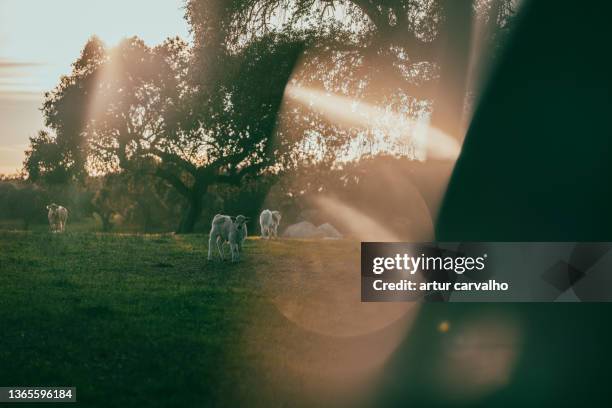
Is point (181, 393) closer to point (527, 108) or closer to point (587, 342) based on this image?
point (587, 342)

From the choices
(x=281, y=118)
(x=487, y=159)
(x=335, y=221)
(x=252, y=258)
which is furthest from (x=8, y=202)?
(x=487, y=159)

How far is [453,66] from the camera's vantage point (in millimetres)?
16094

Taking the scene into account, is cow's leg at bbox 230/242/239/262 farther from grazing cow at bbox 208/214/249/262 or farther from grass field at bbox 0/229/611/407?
grass field at bbox 0/229/611/407

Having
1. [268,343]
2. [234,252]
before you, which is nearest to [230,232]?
[234,252]

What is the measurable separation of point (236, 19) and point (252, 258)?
8632mm

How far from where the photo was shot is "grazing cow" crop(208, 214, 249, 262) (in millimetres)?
21188

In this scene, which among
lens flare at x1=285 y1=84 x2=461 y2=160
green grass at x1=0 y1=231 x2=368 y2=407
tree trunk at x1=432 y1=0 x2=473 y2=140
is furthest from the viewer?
lens flare at x1=285 y1=84 x2=461 y2=160

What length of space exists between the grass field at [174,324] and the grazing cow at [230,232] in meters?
0.57

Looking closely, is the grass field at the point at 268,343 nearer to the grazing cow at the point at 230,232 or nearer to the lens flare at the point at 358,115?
the grazing cow at the point at 230,232

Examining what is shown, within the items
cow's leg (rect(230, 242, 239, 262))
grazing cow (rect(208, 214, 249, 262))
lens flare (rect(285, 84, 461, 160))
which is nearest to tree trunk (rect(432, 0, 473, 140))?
lens flare (rect(285, 84, 461, 160))

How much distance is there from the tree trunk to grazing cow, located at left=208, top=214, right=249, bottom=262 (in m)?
7.96

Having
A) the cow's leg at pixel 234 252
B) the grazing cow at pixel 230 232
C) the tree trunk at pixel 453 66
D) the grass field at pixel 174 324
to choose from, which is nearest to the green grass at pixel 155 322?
the grass field at pixel 174 324

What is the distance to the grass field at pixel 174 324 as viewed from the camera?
29.3 ft

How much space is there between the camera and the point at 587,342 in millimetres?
11844
